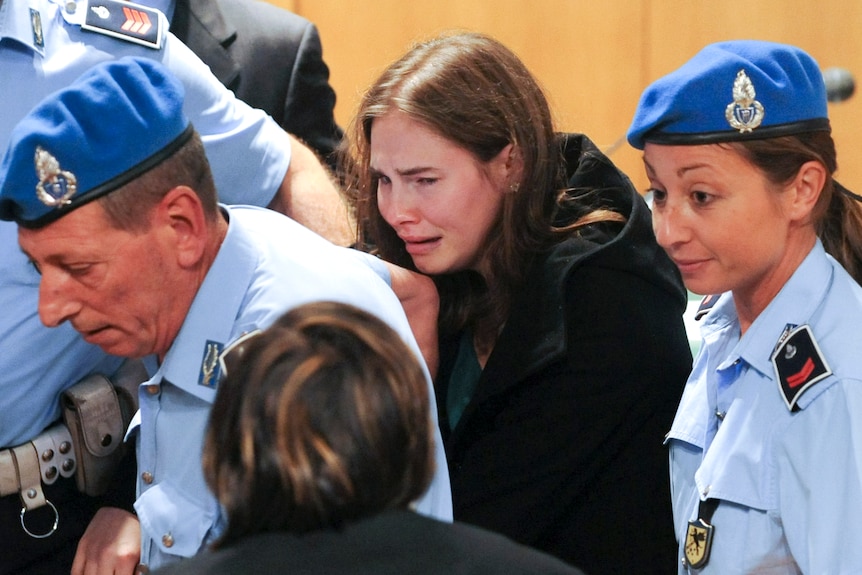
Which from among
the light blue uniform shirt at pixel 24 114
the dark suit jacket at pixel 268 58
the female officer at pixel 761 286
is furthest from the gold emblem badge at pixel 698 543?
the dark suit jacket at pixel 268 58

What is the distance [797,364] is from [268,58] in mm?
1256

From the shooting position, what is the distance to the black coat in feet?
5.34

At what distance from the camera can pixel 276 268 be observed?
1.29 metres

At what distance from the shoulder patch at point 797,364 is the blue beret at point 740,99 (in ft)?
0.78

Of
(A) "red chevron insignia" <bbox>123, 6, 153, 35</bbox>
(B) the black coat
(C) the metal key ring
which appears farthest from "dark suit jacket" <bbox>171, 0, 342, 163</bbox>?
(C) the metal key ring

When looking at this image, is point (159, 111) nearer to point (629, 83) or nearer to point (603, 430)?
point (603, 430)

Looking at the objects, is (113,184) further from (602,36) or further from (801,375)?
(602,36)

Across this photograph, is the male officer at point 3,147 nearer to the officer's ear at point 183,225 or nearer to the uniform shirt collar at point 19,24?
the uniform shirt collar at point 19,24

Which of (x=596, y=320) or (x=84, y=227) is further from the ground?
(x=84, y=227)

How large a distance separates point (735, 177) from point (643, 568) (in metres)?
0.56

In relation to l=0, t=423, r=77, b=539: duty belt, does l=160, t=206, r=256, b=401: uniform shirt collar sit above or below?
above

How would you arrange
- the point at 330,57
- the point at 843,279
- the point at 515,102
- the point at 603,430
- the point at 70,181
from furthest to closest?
the point at 330,57
the point at 515,102
the point at 603,430
the point at 843,279
the point at 70,181

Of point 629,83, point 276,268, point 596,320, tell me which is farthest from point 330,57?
point 276,268

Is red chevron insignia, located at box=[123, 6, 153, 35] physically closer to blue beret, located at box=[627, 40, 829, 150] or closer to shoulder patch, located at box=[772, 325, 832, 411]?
blue beret, located at box=[627, 40, 829, 150]
